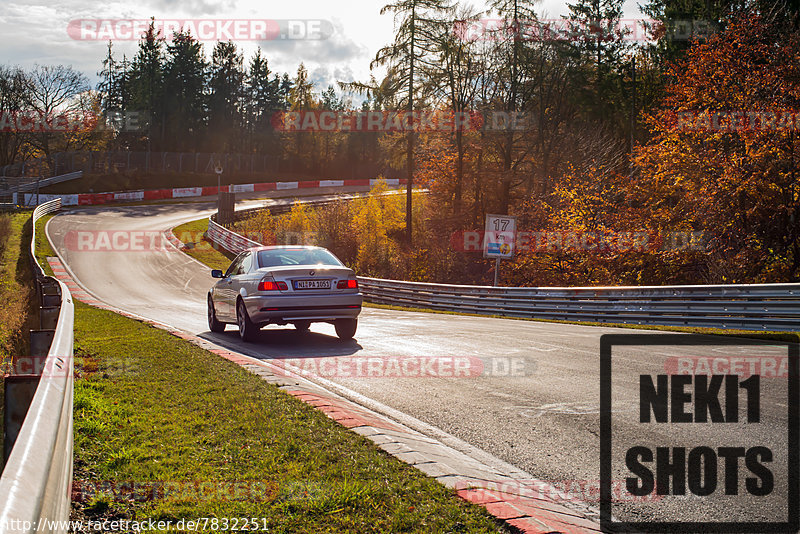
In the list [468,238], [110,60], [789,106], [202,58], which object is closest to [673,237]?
[789,106]

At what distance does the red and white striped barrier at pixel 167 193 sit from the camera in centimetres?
5874

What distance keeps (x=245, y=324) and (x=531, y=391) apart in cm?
646

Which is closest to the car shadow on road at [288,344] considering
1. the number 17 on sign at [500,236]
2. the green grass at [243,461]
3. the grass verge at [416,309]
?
the green grass at [243,461]

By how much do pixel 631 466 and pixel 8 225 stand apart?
42.2m

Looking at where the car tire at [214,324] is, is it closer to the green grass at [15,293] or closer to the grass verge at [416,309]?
the green grass at [15,293]

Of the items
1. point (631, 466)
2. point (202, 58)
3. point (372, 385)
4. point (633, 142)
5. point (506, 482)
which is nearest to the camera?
point (506, 482)

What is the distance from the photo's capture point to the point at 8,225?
130ft

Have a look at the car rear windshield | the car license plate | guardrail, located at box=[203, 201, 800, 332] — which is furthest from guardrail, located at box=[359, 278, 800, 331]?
the car license plate

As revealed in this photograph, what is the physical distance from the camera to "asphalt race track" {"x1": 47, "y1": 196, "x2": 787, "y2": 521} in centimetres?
483

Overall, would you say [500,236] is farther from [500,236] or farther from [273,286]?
[273,286]

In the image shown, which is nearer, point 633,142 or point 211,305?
point 211,305

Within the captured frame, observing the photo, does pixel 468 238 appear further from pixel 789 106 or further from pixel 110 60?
pixel 110 60

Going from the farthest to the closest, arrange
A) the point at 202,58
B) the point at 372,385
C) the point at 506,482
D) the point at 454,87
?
the point at 202,58, the point at 454,87, the point at 372,385, the point at 506,482

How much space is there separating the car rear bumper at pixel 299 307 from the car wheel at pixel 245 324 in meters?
0.22
